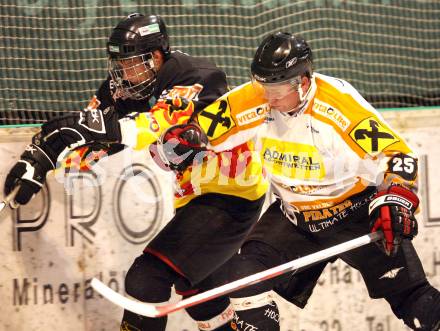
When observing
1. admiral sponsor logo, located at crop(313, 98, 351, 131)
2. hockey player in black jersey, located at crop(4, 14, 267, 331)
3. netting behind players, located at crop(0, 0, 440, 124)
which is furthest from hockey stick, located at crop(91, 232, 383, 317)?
netting behind players, located at crop(0, 0, 440, 124)

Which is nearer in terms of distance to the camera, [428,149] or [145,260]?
[145,260]

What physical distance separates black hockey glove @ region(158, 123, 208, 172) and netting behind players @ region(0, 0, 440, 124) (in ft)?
4.40

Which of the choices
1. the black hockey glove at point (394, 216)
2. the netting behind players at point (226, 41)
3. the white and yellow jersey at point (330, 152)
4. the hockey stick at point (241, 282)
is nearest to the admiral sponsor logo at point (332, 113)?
the white and yellow jersey at point (330, 152)

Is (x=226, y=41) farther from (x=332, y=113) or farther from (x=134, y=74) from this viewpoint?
(x=332, y=113)

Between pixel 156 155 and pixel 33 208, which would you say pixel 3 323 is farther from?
pixel 156 155

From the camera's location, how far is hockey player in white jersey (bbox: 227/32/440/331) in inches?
150

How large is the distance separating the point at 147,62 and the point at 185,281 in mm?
963

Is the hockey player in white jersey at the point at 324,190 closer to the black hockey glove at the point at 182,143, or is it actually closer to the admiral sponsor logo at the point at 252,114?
the admiral sponsor logo at the point at 252,114

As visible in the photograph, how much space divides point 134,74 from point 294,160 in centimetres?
80

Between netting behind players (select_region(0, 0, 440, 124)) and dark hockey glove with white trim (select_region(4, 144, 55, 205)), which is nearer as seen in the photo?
dark hockey glove with white trim (select_region(4, 144, 55, 205))

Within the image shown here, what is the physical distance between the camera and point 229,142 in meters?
4.12

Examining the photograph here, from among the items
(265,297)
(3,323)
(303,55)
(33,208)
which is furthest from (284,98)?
(3,323)

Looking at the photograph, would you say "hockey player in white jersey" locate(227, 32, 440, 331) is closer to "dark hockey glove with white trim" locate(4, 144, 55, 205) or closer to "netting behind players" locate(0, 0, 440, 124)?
"dark hockey glove with white trim" locate(4, 144, 55, 205)

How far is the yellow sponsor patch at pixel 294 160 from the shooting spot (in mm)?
3988
